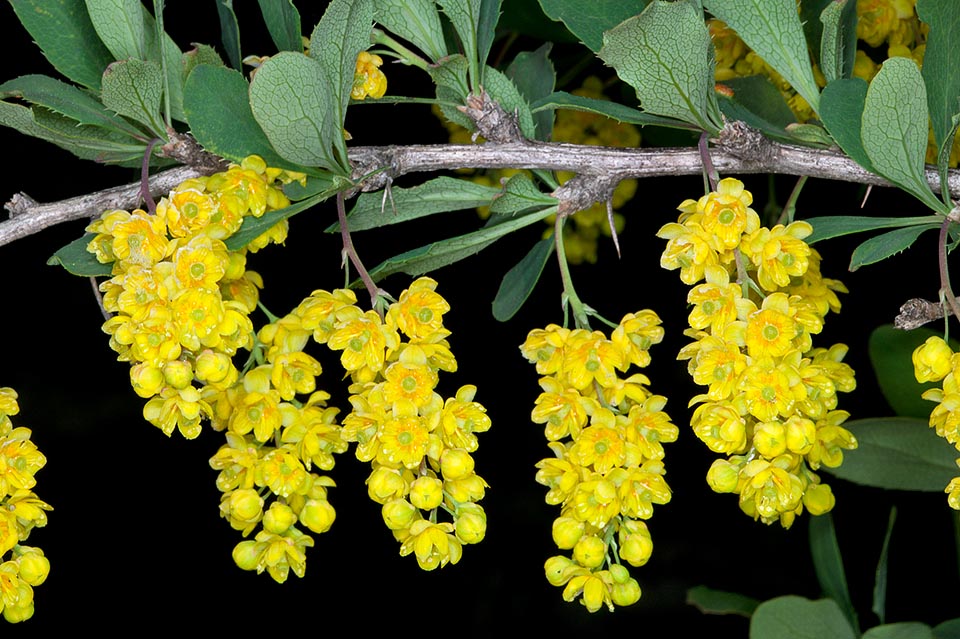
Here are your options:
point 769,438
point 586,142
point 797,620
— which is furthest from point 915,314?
point 586,142

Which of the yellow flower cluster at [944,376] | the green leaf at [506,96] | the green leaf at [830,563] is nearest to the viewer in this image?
the yellow flower cluster at [944,376]

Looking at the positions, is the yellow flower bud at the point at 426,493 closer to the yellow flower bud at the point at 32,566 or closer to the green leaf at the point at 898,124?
the yellow flower bud at the point at 32,566

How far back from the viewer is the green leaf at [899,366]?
4.42ft

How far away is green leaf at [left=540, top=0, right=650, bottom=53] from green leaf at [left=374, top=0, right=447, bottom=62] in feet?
0.41

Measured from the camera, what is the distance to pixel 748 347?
2.66 ft

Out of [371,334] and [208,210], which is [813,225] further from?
[208,210]

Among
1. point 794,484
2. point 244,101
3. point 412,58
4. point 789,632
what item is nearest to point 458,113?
point 412,58

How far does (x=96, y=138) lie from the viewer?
0.95 meters

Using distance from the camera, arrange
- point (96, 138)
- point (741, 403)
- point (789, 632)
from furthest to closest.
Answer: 1. point (789, 632)
2. point (96, 138)
3. point (741, 403)

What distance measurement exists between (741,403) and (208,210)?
0.44 meters

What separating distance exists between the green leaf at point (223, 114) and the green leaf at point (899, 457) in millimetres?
805

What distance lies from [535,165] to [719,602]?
716mm

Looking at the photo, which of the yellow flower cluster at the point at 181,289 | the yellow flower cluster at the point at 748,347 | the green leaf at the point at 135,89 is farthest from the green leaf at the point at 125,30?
the yellow flower cluster at the point at 748,347

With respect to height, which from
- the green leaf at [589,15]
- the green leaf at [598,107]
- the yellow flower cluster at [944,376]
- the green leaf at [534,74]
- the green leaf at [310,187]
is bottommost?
the yellow flower cluster at [944,376]
